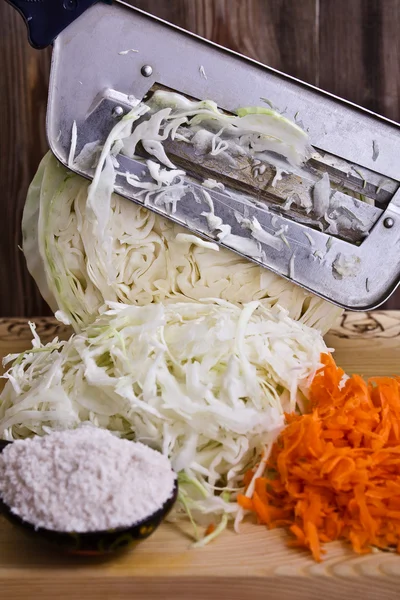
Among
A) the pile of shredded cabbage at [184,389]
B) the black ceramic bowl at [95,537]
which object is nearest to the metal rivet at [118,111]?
the pile of shredded cabbage at [184,389]

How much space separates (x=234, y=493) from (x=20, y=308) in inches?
67.3

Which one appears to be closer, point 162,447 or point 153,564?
point 153,564

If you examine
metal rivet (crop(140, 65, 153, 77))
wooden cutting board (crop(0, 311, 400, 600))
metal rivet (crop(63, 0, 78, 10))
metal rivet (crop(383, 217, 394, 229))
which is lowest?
wooden cutting board (crop(0, 311, 400, 600))

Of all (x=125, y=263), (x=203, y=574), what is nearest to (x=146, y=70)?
(x=125, y=263)

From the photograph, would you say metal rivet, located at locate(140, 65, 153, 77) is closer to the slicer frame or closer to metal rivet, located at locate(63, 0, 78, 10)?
the slicer frame

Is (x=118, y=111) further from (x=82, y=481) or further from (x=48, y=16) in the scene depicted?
(x=82, y=481)

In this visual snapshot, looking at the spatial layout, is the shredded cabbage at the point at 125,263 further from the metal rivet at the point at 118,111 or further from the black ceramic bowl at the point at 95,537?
the black ceramic bowl at the point at 95,537

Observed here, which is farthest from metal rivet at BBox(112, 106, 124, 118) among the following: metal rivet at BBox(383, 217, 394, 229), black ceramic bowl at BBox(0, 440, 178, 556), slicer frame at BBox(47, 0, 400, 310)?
black ceramic bowl at BBox(0, 440, 178, 556)

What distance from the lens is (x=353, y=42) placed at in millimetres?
2514

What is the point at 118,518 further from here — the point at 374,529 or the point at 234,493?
the point at 374,529

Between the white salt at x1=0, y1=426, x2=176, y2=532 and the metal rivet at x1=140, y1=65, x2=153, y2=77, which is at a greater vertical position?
the metal rivet at x1=140, y1=65, x2=153, y2=77

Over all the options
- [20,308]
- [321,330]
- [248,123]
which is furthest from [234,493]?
[20,308]

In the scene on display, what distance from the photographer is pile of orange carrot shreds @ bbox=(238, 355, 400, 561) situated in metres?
1.15

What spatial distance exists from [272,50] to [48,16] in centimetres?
107
